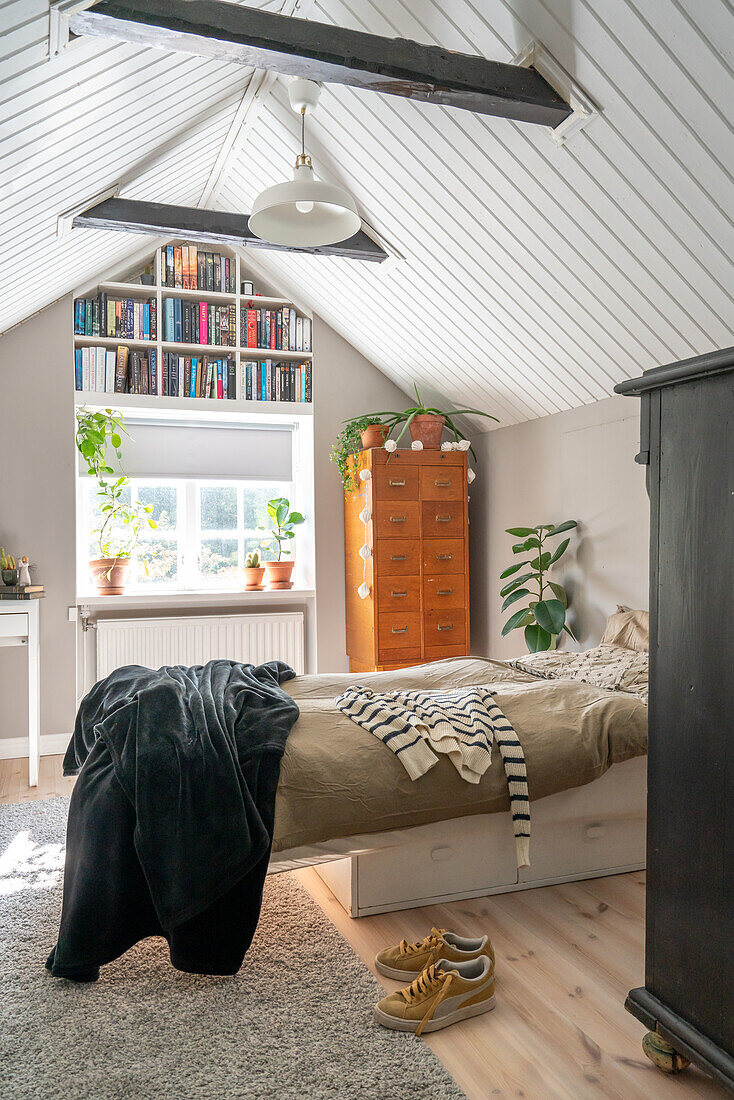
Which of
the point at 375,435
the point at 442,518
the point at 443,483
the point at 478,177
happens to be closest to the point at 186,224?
the point at 478,177

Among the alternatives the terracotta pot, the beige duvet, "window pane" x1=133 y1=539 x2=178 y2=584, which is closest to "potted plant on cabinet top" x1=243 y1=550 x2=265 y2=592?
"window pane" x1=133 y1=539 x2=178 y2=584

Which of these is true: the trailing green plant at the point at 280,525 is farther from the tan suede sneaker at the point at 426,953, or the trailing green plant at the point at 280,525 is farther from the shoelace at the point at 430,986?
the shoelace at the point at 430,986

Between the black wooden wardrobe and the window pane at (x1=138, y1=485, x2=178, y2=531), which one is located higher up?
the window pane at (x1=138, y1=485, x2=178, y2=531)

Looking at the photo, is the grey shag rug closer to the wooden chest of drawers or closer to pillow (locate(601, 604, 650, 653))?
pillow (locate(601, 604, 650, 653))

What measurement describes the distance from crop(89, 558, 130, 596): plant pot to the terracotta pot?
5.07ft

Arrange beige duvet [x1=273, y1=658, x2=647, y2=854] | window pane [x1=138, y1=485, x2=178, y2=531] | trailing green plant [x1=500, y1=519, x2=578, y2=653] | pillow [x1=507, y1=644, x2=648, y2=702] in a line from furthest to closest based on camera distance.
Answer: window pane [x1=138, y1=485, x2=178, y2=531] < trailing green plant [x1=500, y1=519, x2=578, y2=653] < pillow [x1=507, y1=644, x2=648, y2=702] < beige duvet [x1=273, y1=658, x2=647, y2=854]

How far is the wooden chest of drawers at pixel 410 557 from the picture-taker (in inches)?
179

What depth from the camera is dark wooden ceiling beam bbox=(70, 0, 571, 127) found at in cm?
206

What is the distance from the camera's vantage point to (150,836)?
2.02 m

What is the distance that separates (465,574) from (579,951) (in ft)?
8.85

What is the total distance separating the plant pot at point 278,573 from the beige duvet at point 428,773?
2.11 metres

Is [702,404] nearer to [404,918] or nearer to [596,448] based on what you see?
[404,918]

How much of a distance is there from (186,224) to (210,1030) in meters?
3.14

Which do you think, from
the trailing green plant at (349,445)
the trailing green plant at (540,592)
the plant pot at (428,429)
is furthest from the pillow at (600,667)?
the trailing green plant at (349,445)
